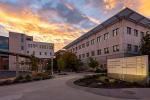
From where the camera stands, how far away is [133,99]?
1325 cm

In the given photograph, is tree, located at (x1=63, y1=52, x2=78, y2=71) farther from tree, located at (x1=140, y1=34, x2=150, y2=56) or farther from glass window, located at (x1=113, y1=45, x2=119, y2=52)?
tree, located at (x1=140, y1=34, x2=150, y2=56)

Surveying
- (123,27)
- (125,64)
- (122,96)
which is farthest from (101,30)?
(122,96)

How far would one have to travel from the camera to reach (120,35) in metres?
42.5

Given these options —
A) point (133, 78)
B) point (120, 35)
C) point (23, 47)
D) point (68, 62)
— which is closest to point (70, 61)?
point (68, 62)

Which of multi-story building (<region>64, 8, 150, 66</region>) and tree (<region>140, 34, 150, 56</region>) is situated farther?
multi-story building (<region>64, 8, 150, 66</region>)

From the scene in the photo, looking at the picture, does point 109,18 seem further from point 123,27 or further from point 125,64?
point 125,64

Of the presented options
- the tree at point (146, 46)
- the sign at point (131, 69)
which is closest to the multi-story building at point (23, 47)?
the tree at point (146, 46)

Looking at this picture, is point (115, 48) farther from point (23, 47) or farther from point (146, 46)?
point (23, 47)

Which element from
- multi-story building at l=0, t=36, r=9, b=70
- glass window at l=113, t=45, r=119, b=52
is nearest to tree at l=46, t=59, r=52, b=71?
multi-story building at l=0, t=36, r=9, b=70

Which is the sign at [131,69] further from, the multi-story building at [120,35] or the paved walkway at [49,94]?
the multi-story building at [120,35]

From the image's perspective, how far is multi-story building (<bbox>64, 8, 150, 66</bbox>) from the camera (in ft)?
139

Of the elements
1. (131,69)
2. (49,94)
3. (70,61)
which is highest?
(70,61)

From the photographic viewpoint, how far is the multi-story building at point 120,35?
42375 mm

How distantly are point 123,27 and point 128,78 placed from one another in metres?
20.3
